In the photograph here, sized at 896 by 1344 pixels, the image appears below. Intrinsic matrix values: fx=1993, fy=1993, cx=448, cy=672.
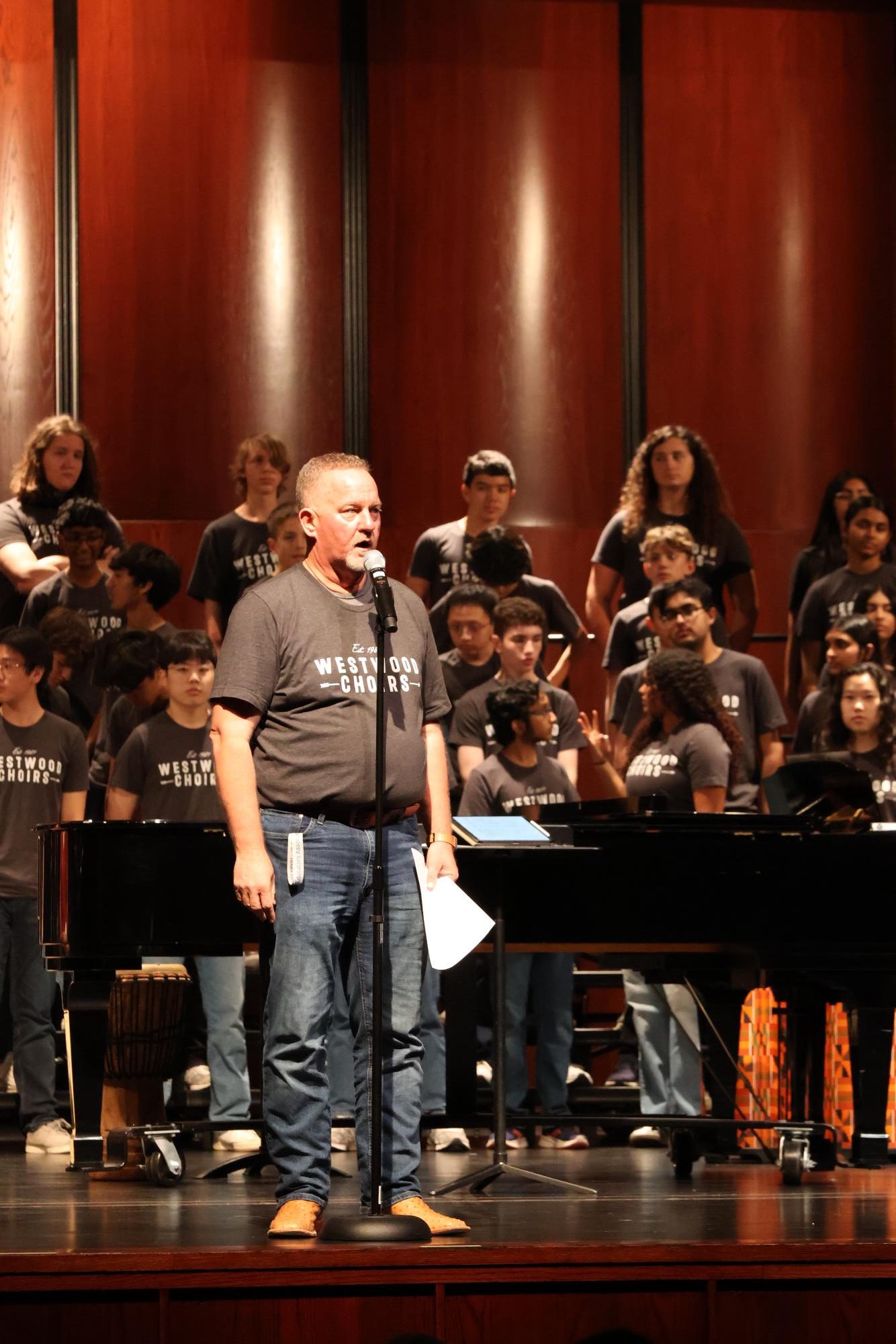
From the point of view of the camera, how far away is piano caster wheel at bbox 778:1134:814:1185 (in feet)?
17.0

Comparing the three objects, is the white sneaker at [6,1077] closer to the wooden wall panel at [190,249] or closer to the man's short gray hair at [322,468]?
the man's short gray hair at [322,468]

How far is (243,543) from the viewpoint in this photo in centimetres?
827

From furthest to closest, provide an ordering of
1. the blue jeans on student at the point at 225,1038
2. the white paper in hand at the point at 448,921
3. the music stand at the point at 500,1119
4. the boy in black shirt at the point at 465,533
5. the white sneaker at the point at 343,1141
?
the boy in black shirt at the point at 465,533, the blue jeans on student at the point at 225,1038, the white sneaker at the point at 343,1141, the music stand at the point at 500,1119, the white paper in hand at the point at 448,921

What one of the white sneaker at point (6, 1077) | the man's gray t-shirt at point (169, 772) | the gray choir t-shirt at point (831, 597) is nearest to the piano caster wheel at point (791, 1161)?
the man's gray t-shirt at point (169, 772)

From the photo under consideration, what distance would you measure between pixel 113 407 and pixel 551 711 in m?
4.10

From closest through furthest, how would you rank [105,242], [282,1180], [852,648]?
1. [282,1180]
2. [852,648]
3. [105,242]

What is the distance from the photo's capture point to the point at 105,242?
10.2 metres

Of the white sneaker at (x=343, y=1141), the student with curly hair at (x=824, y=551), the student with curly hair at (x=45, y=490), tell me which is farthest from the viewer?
the student with curly hair at (x=824, y=551)

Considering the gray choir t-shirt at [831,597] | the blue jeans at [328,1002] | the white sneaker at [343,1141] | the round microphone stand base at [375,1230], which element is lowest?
the white sneaker at [343,1141]

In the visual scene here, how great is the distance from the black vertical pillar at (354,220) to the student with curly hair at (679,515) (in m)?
2.65

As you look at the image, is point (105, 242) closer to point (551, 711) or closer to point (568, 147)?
point (568, 147)

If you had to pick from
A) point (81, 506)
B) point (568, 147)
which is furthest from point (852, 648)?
point (568, 147)

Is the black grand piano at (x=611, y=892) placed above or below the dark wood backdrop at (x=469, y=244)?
below

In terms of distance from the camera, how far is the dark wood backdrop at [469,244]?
33.4ft
